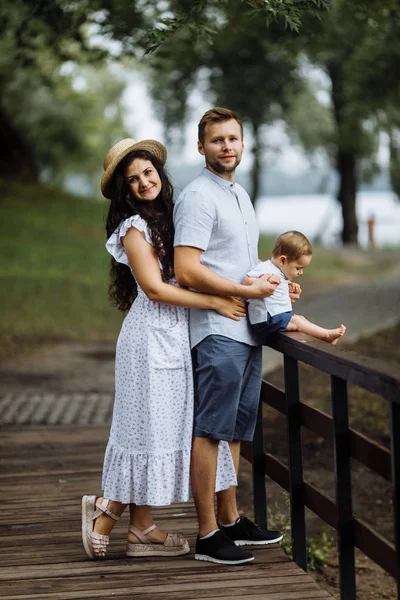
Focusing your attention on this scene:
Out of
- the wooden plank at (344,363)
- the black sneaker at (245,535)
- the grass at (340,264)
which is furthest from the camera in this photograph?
the grass at (340,264)

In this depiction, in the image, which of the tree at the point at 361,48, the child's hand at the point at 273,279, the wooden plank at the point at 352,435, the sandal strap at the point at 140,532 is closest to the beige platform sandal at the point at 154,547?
the sandal strap at the point at 140,532

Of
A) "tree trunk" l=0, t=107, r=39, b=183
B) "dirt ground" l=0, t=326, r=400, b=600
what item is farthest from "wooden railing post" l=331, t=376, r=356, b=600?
"tree trunk" l=0, t=107, r=39, b=183

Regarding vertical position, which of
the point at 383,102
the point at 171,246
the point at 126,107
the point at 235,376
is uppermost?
the point at 126,107

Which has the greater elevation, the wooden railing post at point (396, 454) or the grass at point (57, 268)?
the grass at point (57, 268)

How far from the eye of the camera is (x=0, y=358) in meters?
12.1

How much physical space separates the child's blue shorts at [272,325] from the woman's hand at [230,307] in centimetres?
10

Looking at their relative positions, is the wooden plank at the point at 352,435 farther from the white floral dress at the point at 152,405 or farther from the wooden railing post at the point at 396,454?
the white floral dress at the point at 152,405

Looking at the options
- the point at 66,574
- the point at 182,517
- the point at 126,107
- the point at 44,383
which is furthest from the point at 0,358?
the point at 126,107

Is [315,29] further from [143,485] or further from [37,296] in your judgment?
[37,296]

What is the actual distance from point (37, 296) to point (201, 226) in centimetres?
1337

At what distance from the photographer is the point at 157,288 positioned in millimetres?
4098

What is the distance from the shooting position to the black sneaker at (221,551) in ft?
14.1

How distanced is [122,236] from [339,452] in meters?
1.32

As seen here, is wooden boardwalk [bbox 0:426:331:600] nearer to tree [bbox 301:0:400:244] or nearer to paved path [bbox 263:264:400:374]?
tree [bbox 301:0:400:244]
